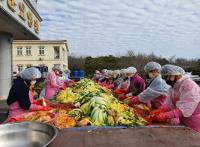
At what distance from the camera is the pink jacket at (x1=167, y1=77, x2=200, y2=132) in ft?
15.0

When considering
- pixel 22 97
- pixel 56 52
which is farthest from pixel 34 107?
pixel 56 52

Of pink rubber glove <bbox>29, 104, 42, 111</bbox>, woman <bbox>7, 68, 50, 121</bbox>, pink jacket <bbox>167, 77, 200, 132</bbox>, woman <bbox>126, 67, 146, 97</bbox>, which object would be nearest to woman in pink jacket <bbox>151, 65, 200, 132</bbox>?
pink jacket <bbox>167, 77, 200, 132</bbox>

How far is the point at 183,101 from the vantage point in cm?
459

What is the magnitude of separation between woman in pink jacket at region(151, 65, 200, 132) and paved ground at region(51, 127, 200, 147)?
1.49 ft

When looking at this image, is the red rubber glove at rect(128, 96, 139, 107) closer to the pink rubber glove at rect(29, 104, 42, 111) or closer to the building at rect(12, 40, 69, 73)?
the pink rubber glove at rect(29, 104, 42, 111)

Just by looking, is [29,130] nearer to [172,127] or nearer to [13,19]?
[172,127]

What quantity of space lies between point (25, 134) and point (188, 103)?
7.85 feet

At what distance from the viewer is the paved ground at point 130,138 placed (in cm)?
341

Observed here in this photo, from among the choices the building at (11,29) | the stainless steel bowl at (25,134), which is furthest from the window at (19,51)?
the stainless steel bowl at (25,134)

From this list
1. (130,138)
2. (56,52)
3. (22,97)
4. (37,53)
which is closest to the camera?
(130,138)

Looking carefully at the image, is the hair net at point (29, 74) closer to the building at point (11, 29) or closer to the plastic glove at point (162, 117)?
the plastic glove at point (162, 117)

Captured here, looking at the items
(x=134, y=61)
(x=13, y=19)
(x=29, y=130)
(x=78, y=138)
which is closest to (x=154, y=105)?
(x=78, y=138)

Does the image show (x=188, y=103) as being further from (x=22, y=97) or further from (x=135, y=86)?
(x=135, y=86)

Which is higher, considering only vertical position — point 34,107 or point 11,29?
point 11,29
